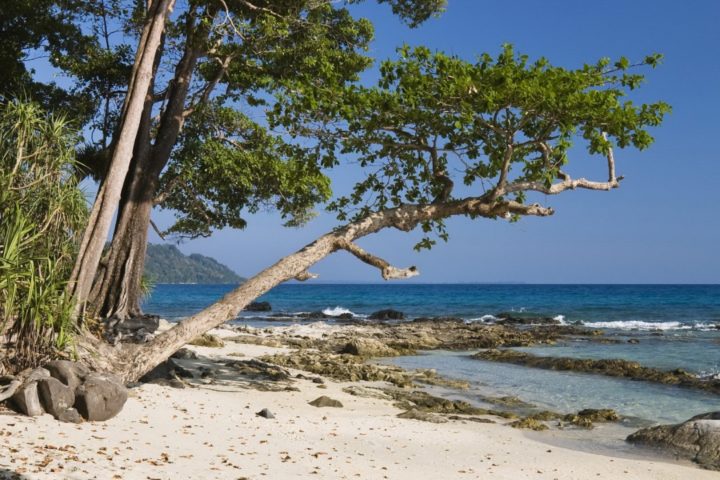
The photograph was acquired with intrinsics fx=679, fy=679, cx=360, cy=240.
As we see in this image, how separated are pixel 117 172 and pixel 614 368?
12451 mm

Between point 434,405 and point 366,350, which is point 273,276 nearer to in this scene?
point 434,405

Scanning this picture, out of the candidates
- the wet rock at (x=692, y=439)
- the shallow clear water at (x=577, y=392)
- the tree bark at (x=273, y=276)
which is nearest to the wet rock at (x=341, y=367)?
the shallow clear water at (x=577, y=392)

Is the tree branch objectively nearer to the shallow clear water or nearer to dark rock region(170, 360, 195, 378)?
the shallow clear water

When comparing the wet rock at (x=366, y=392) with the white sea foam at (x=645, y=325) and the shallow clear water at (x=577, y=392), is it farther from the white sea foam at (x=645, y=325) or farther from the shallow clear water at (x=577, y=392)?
the white sea foam at (x=645, y=325)

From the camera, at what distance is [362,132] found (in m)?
11.7

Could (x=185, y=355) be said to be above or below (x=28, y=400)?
below

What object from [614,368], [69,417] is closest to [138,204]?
[69,417]

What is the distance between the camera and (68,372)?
26.5 feet

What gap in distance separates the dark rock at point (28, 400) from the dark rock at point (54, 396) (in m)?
0.06

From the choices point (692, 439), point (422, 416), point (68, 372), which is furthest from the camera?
point (422, 416)

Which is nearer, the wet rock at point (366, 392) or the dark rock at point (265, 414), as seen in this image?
the dark rock at point (265, 414)

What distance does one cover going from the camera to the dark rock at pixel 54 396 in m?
7.64

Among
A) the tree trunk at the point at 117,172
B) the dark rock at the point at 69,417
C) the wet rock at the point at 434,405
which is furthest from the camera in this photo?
the wet rock at the point at 434,405

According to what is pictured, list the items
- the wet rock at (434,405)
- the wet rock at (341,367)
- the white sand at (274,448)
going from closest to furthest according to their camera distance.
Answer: the white sand at (274,448) → the wet rock at (434,405) → the wet rock at (341,367)
